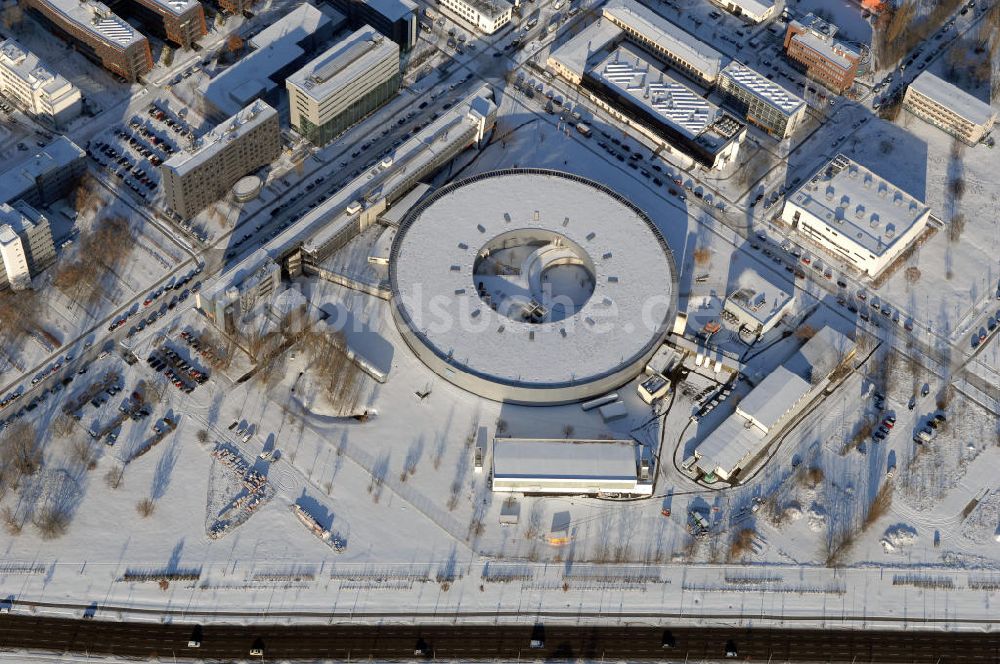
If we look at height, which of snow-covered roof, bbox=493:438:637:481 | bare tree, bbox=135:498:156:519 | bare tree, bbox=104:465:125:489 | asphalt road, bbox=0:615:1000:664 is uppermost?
bare tree, bbox=104:465:125:489

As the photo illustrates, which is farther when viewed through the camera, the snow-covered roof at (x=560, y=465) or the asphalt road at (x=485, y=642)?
the snow-covered roof at (x=560, y=465)

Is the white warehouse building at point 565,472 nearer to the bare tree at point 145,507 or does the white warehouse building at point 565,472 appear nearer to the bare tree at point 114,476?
the bare tree at point 145,507

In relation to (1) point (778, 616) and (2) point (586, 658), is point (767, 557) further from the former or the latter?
(2) point (586, 658)

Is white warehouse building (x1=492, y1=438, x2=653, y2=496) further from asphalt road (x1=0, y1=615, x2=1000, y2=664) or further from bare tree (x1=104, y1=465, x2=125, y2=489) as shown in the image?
bare tree (x1=104, y1=465, x2=125, y2=489)

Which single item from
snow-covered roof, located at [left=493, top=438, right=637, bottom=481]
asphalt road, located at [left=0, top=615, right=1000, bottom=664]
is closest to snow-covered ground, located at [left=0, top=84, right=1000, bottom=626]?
asphalt road, located at [left=0, top=615, right=1000, bottom=664]

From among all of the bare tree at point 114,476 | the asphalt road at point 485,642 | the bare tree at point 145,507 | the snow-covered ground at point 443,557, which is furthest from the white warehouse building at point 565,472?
the bare tree at point 114,476

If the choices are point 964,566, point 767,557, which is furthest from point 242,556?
point 964,566
